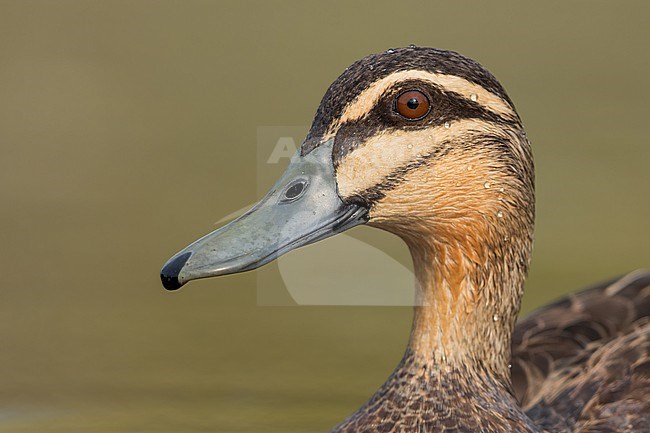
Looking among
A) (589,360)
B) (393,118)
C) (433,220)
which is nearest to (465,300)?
(433,220)

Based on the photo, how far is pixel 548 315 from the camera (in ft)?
20.9

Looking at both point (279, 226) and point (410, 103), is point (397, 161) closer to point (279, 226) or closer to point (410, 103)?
point (410, 103)

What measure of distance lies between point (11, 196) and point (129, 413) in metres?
3.18

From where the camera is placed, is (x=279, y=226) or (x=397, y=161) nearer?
(x=279, y=226)

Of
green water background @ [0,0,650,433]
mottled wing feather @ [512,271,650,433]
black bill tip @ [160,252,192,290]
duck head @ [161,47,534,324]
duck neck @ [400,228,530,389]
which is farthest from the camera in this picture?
green water background @ [0,0,650,433]

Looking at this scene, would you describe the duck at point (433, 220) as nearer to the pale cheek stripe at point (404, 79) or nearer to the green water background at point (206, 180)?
the pale cheek stripe at point (404, 79)

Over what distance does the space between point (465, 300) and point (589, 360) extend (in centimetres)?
106

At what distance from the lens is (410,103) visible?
4.53 m

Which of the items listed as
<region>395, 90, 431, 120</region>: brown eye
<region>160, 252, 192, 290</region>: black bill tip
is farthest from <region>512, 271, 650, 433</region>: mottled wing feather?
<region>160, 252, 192, 290</region>: black bill tip

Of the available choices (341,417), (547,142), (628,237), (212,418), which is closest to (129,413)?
(212,418)

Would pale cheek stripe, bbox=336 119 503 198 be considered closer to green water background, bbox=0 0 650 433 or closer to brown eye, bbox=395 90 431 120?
brown eye, bbox=395 90 431 120

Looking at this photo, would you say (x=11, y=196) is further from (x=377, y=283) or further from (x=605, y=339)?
(x=605, y=339)

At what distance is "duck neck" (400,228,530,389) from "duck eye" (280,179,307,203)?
544mm

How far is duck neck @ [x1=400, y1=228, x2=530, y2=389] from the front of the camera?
4.82m
